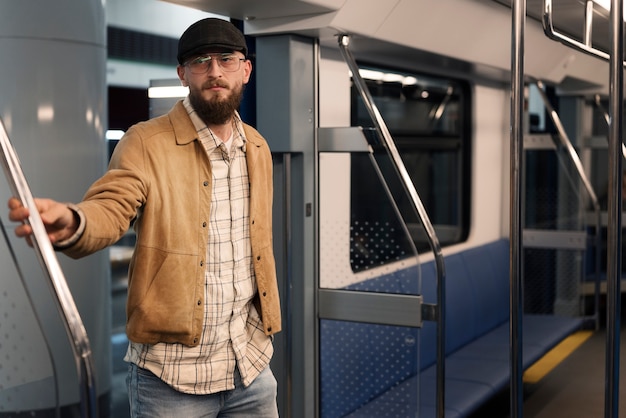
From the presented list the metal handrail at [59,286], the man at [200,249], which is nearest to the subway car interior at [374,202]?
the metal handrail at [59,286]

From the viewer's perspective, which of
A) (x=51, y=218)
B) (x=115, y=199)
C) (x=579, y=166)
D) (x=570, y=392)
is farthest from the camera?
(x=570, y=392)

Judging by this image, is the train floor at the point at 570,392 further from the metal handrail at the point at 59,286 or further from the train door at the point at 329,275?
the metal handrail at the point at 59,286

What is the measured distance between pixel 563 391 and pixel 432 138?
2029 millimetres

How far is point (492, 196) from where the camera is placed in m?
6.80

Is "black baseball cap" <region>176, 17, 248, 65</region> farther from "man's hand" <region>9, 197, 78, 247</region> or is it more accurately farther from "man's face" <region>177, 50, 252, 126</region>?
"man's hand" <region>9, 197, 78, 247</region>

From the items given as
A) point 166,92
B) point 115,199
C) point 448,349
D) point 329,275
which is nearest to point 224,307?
point 115,199

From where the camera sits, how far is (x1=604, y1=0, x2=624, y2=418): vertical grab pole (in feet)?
7.54

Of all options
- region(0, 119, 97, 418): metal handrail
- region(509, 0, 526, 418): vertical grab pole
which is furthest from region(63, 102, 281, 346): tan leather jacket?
region(509, 0, 526, 418): vertical grab pole

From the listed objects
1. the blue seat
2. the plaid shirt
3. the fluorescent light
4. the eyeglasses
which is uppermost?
the fluorescent light

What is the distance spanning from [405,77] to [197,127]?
11.7ft

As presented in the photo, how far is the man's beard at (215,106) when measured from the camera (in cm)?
234

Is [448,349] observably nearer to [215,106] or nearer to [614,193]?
[614,193]

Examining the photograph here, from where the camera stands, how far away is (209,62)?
7.69 feet

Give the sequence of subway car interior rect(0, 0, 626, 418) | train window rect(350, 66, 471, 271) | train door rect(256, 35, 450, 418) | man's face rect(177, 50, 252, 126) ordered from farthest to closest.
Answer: train window rect(350, 66, 471, 271), train door rect(256, 35, 450, 418), subway car interior rect(0, 0, 626, 418), man's face rect(177, 50, 252, 126)
